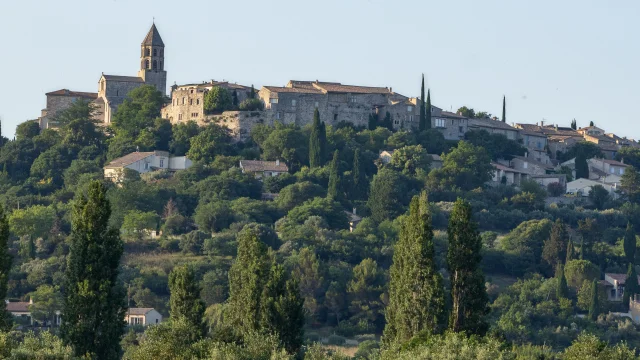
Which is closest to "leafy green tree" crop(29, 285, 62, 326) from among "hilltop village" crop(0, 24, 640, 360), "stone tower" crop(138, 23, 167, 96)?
"hilltop village" crop(0, 24, 640, 360)

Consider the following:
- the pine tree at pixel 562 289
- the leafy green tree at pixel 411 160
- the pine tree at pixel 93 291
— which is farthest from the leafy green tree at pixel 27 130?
the pine tree at pixel 93 291

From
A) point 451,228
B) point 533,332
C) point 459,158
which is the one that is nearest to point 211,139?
point 459,158

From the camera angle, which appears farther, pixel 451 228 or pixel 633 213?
pixel 633 213

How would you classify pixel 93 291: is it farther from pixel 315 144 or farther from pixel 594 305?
pixel 315 144

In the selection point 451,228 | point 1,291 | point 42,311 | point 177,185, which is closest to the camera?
point 1,291

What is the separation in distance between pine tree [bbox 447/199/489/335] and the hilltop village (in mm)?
2012

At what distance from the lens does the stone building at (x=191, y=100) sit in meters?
94.6

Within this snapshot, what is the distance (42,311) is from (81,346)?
2910cm

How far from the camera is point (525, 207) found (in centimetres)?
9175

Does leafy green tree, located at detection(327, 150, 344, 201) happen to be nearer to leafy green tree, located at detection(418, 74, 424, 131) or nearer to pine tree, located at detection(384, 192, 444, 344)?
leafy green tree, located at detection(418, 74, 424, 131)

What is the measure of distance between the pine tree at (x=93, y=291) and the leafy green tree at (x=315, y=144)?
46.8 meters

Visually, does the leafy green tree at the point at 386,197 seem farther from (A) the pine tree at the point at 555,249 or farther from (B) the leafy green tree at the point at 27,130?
(B) the leafy green tree at the point at 27,130

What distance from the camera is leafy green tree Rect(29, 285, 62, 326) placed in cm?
7104

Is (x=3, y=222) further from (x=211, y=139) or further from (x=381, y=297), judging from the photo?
(x=211, y=139)
